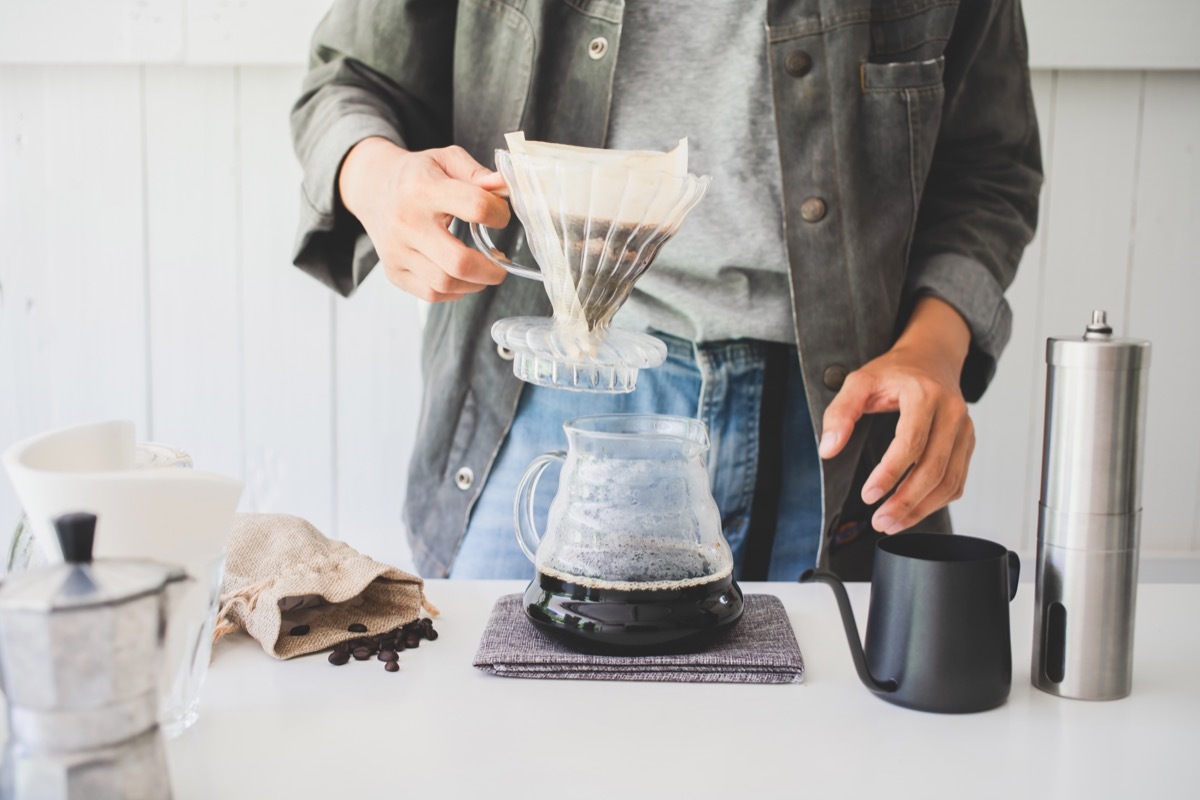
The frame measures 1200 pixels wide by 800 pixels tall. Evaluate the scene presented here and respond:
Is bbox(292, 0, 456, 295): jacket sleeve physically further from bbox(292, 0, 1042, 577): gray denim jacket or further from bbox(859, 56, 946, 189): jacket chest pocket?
bbox(859, 56, 946, 189): jacket chest pocket

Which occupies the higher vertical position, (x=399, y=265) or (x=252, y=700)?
(x=399, y=265)

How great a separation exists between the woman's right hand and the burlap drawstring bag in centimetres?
20

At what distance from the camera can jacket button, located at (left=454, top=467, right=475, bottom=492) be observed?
1058mm

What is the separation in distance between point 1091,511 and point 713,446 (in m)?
0.42

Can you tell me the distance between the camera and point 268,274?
1.61 m

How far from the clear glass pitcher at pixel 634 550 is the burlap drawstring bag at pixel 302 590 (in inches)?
4.5

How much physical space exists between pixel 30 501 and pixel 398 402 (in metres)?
1.16

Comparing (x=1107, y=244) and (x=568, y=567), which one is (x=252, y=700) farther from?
(x=1107, y=244)

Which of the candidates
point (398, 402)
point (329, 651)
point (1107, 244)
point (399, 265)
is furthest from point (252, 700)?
point (1107, 244)

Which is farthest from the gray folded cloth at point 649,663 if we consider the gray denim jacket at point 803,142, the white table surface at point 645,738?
the gray denim jacket at point 803,142

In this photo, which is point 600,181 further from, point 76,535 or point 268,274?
point 268,274

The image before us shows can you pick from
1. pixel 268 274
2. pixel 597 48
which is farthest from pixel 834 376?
pixel 268 274

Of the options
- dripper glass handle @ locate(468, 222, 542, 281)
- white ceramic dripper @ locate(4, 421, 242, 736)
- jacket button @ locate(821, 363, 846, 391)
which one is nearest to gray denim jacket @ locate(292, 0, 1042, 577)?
jacket button @ locate(821, 363, 846, 391)

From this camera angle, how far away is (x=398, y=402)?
1.63m
